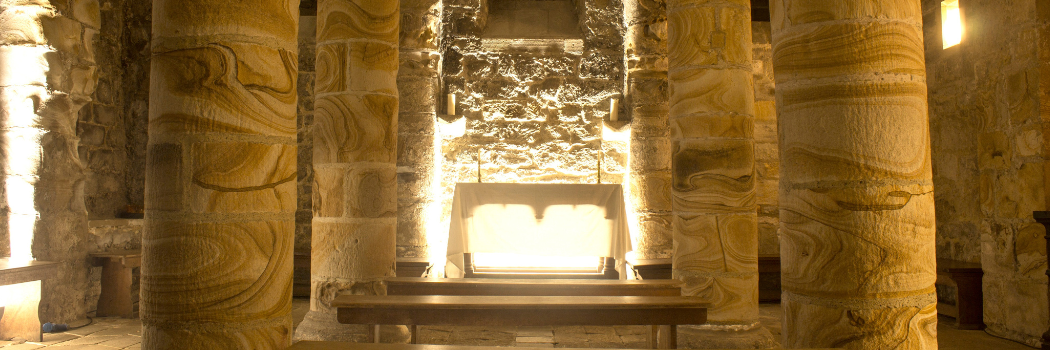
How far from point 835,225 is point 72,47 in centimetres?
624

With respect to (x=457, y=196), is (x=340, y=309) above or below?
below

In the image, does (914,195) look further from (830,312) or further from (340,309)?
(340,309)

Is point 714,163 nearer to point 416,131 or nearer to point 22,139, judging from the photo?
point 416,131

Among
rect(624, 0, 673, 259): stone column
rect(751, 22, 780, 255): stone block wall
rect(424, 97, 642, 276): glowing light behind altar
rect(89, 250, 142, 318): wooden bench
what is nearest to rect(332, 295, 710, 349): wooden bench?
rect(424, 97, 642, 276): glowing light behind altar

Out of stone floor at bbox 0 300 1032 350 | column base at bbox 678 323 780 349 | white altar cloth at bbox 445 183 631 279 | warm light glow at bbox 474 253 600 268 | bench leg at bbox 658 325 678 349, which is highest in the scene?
white altar cloth at bbox 445 183 631 279

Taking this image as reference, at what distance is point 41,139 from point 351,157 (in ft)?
9.53

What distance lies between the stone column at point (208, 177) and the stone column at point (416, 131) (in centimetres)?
460

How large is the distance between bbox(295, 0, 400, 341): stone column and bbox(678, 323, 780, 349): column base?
223 cm

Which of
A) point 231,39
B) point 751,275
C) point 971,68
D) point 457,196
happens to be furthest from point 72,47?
point 971,68

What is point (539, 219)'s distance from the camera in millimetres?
6398

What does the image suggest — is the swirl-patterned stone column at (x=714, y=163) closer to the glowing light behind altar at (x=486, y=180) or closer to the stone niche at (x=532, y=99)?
the glowing light behind altar at (x=486, y=180)

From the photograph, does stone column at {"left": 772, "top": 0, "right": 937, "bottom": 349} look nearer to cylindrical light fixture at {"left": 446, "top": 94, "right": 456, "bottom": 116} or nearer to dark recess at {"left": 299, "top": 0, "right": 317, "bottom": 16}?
cylindrical light fixture at {"left": 446, "top": 94, "right": 456, "bottom": 116}

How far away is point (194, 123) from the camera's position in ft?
6.94

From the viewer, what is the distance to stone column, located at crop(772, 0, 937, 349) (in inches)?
85.0
